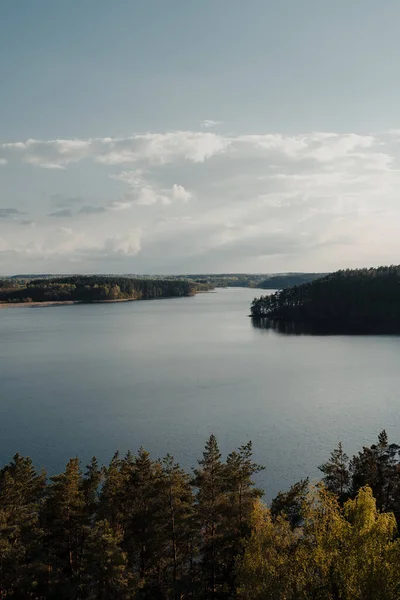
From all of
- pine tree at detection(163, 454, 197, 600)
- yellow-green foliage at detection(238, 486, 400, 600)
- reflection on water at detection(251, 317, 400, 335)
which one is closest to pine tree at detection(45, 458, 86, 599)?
pine tree at detection(163, 454, 197, 600)

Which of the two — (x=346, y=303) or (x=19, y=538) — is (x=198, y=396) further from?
(x=346, y=303)

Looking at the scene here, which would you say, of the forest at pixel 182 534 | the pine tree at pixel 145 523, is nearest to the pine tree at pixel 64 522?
the forest at pixel 182 534

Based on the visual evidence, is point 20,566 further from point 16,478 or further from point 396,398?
point 396,398

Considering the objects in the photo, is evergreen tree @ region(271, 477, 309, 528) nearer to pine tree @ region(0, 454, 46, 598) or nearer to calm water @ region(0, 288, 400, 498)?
calm water @ region(0, 288, 400, 498)

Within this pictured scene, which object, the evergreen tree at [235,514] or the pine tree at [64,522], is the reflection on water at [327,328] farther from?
the pine tree at [64,522]

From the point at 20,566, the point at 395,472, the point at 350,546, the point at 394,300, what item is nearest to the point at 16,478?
the point at 20,566

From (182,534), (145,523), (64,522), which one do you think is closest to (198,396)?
(182,534)
